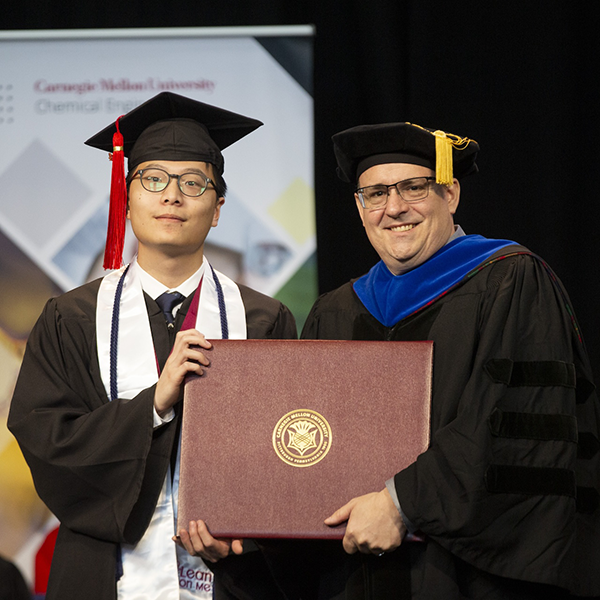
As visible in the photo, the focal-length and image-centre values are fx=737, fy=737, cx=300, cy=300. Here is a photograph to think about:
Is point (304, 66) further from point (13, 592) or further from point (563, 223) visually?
point (13, 592)

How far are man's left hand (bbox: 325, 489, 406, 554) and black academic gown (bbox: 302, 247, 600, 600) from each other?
5 cm

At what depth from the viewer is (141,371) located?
92.8 inches

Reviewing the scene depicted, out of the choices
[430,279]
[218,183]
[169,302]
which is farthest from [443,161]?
[169,302]

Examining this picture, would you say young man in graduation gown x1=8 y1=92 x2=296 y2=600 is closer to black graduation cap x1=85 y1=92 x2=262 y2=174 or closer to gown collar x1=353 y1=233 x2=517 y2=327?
black graduation cap x1=85 y1=92 x2=262 y2=174

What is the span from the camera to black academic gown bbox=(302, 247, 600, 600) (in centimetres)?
196

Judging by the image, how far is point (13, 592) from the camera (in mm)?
1175

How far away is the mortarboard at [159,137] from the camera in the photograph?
2.49 meters

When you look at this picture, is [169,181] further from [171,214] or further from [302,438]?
[302,438]

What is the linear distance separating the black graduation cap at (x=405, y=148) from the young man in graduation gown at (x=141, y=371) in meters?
0.45

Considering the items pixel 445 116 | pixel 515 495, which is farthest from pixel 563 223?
pixel 515 495

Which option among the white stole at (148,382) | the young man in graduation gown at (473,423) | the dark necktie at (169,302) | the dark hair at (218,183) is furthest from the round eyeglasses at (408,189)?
the dark necktie at (169,302)

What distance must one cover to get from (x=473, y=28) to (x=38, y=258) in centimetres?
238

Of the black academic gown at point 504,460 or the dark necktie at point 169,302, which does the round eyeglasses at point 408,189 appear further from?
the dark necktie at point 169,302

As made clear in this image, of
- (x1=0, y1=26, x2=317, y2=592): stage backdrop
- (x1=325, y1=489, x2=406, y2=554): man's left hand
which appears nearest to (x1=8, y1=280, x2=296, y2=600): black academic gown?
(x1=325, y1=489, x2=406, y2=554): man's left hand
